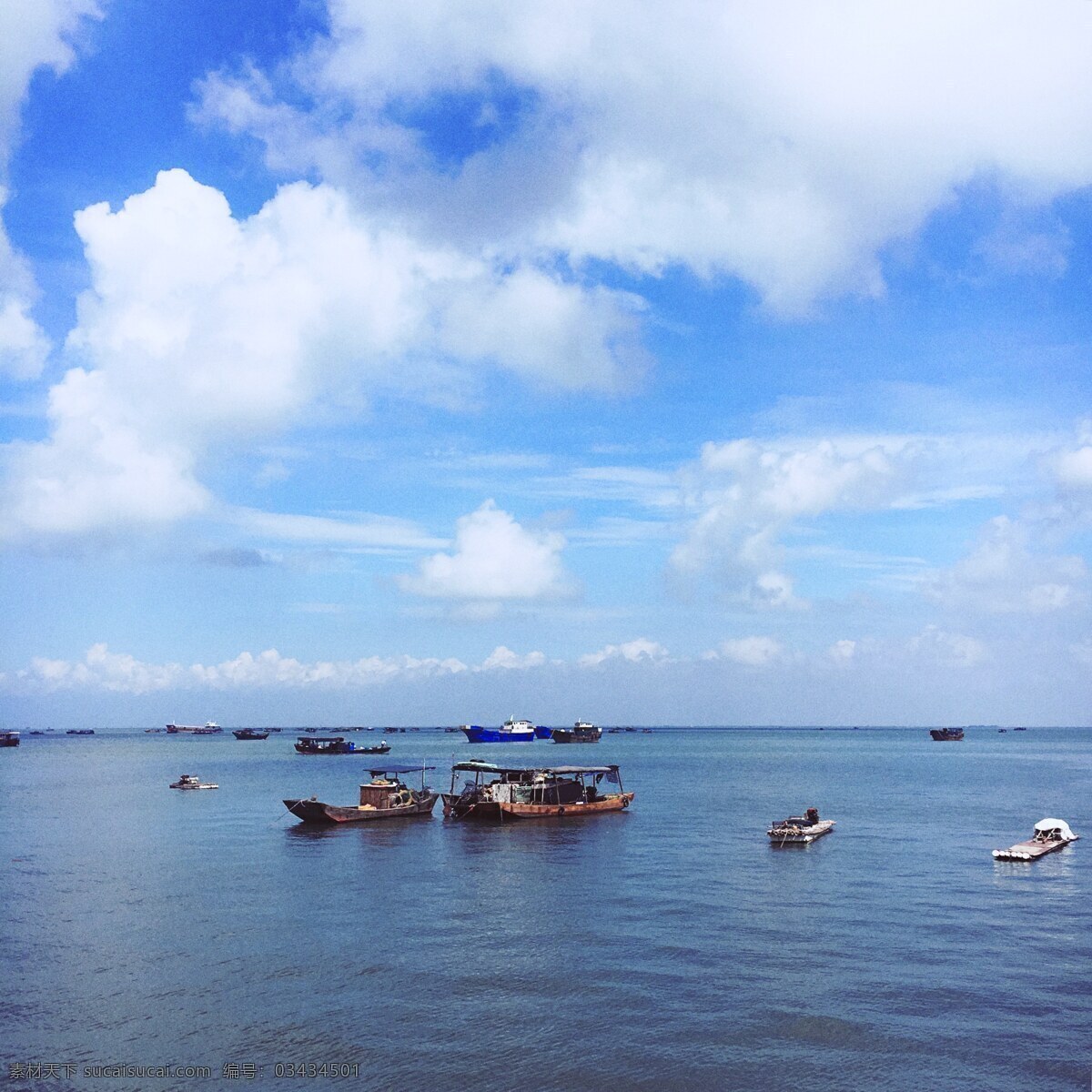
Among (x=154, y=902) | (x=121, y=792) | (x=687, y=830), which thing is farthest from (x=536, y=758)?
(x=154, y=902)

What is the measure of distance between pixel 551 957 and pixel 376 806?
40720 mm

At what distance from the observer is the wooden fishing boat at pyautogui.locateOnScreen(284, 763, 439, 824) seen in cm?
6950

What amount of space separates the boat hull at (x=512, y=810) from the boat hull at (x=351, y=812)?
1846 millimetres

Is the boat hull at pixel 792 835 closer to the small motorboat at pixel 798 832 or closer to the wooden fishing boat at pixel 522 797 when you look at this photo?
the small motorboat at pixel 798 832

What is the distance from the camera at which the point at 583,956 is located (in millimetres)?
35125

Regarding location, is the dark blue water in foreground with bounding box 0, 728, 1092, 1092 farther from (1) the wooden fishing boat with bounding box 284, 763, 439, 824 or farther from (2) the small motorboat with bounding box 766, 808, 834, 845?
(1) the wooden fishing boat with bounding box 284, 763, 439, 824

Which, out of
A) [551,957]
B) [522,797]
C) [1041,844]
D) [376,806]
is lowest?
[376,806]

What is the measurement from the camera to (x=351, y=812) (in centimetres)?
7131

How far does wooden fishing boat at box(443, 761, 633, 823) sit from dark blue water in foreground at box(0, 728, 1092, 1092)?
106 inches

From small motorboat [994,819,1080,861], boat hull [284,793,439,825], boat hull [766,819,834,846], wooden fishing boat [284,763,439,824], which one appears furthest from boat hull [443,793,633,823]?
small motorboat [994,819,1080,861]

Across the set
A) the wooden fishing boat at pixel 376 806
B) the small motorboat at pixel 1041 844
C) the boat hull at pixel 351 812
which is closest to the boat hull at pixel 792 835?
the small motorboat at pixel 1041 844

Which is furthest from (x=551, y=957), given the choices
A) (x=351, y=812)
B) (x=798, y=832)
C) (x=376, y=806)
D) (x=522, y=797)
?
(x=376, y=806)

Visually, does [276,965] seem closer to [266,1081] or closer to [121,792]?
[266,1081]

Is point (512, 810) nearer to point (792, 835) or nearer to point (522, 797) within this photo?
point (522, 797)
